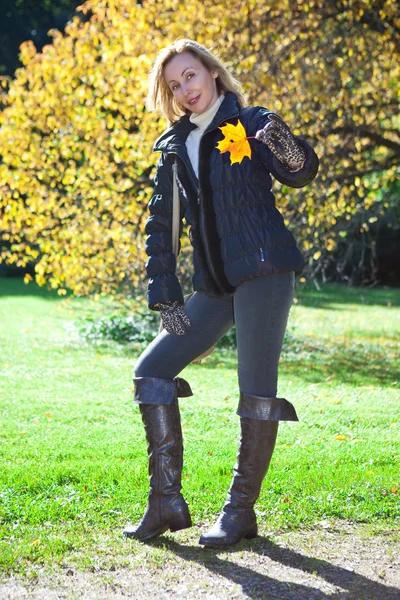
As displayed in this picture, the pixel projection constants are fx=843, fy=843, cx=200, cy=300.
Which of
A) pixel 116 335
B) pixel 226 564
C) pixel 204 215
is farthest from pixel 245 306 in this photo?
pixel 116 335

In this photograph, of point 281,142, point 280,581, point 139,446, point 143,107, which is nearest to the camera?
point 280,581

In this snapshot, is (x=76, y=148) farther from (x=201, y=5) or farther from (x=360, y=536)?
(x=360, y=536)

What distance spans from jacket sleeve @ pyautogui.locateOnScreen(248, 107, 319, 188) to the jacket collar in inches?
4.1

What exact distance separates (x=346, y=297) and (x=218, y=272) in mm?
16655

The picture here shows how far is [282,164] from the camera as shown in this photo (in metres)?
3.18

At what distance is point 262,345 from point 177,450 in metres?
0.56

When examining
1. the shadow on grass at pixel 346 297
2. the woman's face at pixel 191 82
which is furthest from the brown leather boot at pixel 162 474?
the shadow on grass at pixel 346 297

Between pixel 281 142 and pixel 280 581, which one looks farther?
pixel 281 142

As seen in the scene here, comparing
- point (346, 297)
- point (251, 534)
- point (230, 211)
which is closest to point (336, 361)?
point (251, 534)

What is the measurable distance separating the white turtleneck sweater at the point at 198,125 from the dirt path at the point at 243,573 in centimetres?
151

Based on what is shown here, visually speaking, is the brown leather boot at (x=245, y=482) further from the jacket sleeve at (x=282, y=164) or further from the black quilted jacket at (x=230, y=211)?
the jacket sleeve at (x=282, y=164)

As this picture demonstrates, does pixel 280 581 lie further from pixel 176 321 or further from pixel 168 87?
pixel 168 87

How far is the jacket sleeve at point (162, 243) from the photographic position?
345cm

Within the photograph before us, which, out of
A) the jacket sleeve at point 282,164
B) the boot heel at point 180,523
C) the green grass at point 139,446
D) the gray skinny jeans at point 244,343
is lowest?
the green grass at point 139,446
